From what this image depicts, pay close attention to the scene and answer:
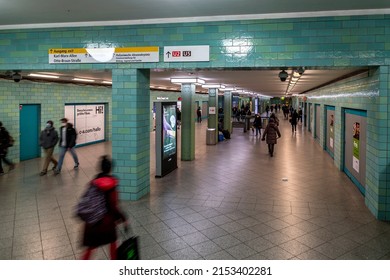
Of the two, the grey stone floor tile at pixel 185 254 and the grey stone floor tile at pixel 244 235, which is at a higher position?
the grey stone floor tile at pixel 244 235

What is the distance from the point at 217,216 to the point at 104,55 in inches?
151

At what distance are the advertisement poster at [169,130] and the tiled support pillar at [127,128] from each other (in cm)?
250

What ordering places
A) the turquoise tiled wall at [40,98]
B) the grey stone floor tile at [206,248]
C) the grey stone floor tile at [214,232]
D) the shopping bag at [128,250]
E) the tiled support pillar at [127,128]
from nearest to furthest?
the shopping bag at [128,250] → the grey stone floor tile at [206,248] → the grey stone floor tile at [214,232] → the tiled support pillar at [127,128] → the turquoise tiled wall at [40,98]

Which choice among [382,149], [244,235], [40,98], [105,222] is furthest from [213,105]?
[105,222]

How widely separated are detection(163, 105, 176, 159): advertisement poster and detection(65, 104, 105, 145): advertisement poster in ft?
21.3

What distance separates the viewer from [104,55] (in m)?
6.74

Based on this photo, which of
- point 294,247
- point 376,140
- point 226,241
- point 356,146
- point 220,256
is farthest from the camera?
point 356,146

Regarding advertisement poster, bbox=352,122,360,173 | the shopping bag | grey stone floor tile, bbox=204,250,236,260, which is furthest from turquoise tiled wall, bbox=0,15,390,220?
the shopping bag

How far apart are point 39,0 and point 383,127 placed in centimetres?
598

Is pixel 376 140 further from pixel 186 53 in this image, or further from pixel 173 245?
pixel 173 245

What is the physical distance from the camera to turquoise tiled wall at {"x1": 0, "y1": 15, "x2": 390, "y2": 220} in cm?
575

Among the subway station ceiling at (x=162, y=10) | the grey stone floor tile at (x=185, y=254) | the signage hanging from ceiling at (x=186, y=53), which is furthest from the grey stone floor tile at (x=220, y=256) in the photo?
the subway station ceiling at (x=162, y=10)

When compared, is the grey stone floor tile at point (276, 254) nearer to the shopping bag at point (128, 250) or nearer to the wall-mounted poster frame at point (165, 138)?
the shopping bag at point (128, 250)

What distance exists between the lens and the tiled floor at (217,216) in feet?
15.1
